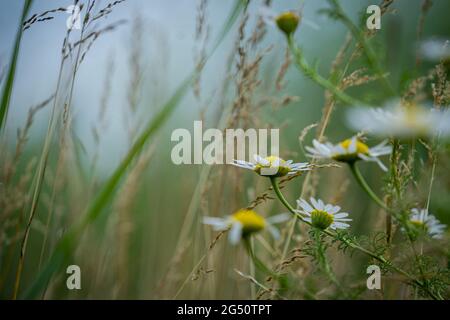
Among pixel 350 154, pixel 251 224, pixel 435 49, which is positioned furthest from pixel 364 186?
pixel 435 49

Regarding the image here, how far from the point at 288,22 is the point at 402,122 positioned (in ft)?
0.67

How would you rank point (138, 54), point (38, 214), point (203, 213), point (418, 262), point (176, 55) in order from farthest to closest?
point (176, 55)
point (38, 214)
point (138, 54)
point (203, 213)
point (418, 262)

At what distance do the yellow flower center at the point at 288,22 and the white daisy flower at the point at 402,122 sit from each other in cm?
15

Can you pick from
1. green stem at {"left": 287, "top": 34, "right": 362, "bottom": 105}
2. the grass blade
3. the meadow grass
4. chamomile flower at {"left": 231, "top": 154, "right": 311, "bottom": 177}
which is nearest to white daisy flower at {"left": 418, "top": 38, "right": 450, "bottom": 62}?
the meadow grass

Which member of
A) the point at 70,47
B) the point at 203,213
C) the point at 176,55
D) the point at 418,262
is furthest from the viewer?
the point at 176,55

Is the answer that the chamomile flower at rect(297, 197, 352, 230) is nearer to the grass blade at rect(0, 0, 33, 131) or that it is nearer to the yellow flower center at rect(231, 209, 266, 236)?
the yellow flower center at rect(231, 209, 266, 236)

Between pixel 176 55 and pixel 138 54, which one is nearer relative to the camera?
pixel 138 54

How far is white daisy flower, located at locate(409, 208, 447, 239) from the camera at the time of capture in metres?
0.70

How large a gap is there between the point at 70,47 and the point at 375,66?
0.45 meters

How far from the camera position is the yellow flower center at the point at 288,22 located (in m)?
0.67

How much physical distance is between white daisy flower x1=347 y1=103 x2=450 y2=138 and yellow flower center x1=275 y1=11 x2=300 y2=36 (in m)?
0.15
